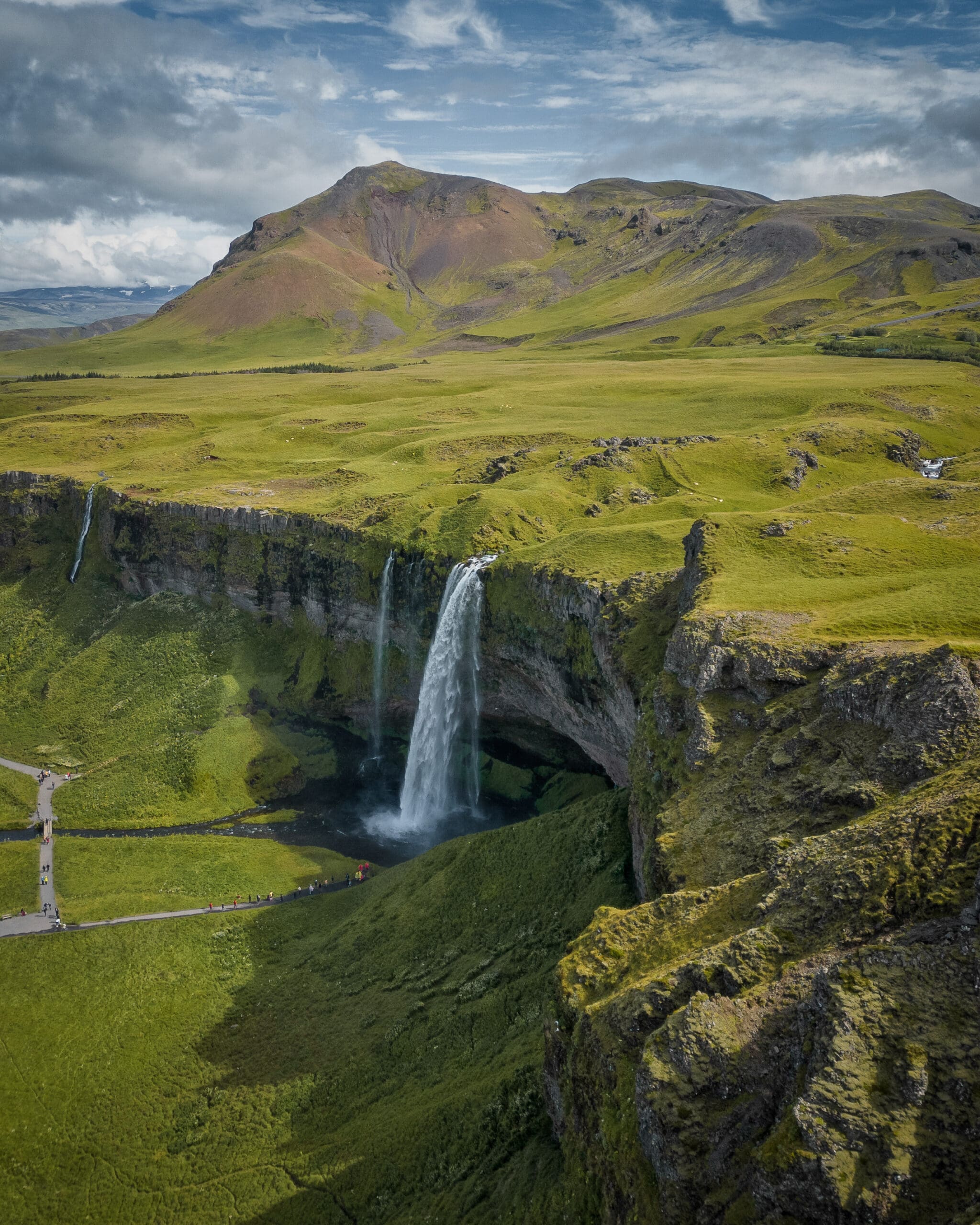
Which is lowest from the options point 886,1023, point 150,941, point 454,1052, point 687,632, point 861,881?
point 150,941

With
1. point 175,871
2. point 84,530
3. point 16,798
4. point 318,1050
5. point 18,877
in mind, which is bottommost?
point 175,871

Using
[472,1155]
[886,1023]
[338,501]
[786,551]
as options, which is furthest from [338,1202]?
[338,501]

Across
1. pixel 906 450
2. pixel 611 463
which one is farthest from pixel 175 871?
pixel 906 450

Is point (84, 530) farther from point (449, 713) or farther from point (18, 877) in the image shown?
point (449, 713)

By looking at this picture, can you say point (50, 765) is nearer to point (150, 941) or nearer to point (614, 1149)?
point (150, 941)

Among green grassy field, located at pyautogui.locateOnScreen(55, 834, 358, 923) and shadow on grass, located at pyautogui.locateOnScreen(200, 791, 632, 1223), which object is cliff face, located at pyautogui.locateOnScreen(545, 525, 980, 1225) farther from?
green grassy field, located at pyautogui.locateOnScreen(55, 834, 358, 923)

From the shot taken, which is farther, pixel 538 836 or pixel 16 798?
pixel 16 798

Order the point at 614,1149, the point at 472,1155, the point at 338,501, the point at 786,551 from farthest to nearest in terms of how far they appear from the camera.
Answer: the point at 338,501 → the point at 786,551 → the point at 472,1155 → the point at 614,1149

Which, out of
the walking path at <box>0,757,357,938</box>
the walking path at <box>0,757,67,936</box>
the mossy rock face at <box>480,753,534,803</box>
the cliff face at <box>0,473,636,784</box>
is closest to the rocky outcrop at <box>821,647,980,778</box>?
the cliff face at <box>0,473,636,784</box>
